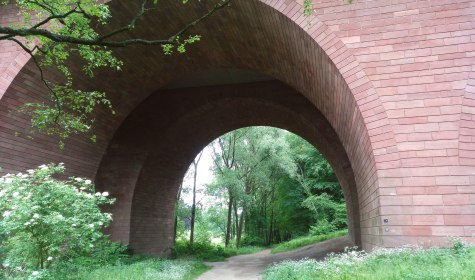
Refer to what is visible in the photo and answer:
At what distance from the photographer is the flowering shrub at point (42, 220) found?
517 centimetres

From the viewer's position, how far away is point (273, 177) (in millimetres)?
29938

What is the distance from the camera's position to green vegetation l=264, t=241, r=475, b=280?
337cm

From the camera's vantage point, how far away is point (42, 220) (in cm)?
519

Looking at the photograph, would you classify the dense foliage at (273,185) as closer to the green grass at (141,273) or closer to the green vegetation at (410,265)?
the green grass at (141,273)

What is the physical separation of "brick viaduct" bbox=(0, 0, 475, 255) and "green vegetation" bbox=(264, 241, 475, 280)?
19.6 inches

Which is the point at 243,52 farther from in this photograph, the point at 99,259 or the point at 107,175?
the point at 107,175

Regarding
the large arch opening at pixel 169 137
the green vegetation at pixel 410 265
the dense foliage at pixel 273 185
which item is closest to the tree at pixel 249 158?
the dense foliage at pixel 273 185

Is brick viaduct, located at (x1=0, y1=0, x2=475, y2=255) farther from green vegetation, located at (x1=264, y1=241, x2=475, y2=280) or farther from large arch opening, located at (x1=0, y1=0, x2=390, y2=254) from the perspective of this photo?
green vegetation, located at (x1=264, y1=241, x2=475, y2=280)

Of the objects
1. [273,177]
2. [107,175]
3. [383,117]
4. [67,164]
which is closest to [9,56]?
[67,164]

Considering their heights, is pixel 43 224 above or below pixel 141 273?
above

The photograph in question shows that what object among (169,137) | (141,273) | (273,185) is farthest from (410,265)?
(273,185)

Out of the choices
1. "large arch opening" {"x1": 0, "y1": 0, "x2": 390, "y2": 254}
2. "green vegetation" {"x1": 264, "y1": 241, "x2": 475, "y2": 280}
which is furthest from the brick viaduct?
"green vegetation" {"x1": 264, "y1": 241, "x2": 475, "y2": 280}

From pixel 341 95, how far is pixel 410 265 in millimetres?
3253

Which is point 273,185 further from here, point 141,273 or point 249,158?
point 141,273
